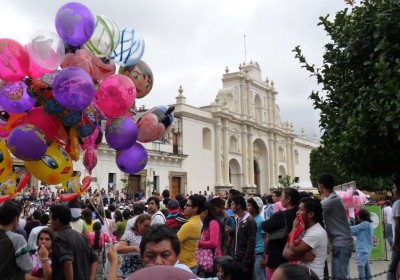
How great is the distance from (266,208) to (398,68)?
18.9ft

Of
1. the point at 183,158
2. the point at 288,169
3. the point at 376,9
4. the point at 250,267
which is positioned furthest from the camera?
the point at 288,169

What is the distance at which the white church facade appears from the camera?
1185 inches

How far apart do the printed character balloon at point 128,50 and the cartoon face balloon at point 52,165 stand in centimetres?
142

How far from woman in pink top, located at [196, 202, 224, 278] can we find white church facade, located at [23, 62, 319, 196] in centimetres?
1933

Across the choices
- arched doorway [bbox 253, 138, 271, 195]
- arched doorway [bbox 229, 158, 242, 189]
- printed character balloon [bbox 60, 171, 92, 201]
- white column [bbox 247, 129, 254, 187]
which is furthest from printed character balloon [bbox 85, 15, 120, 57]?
arched doorway [bbox 253, 138, 271, 195]

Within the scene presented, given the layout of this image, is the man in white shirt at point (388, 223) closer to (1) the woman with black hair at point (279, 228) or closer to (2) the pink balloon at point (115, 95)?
(1) the woman with black hair at point (279, 228)

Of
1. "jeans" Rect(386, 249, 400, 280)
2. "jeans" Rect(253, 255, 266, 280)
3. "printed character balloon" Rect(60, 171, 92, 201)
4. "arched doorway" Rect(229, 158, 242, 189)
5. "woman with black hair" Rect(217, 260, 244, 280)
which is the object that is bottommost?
"jeans" Rect(253, 255, 266, 280)

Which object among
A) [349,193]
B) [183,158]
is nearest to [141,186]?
[183,158]

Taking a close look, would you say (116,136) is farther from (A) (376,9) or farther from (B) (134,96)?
(A) (376,9)

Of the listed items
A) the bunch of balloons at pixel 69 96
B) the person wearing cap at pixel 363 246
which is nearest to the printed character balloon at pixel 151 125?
the bunch of balloons at pixel 69 96

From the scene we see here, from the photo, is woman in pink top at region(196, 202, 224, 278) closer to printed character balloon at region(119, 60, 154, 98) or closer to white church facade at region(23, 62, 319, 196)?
printed character balloon at region(119, 60, 154, 98)

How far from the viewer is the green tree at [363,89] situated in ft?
16.5

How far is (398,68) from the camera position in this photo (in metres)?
Answer: 4.93

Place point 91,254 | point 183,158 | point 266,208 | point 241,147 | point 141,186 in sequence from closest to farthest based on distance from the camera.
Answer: point 91,254 < point 266,208 < point 141,186 < point 183,158 < point 241,147
